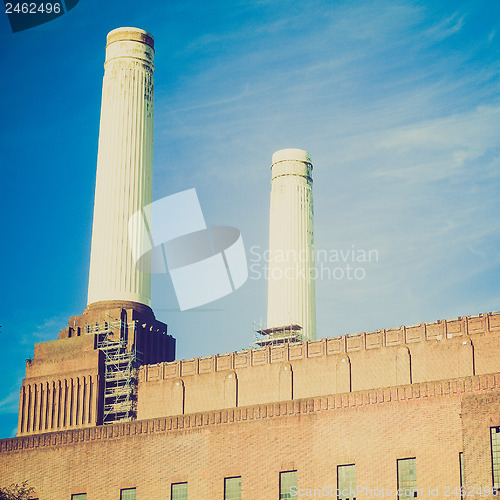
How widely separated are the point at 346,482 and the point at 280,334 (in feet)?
97.6

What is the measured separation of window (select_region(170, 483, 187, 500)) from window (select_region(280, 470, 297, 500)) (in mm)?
7276

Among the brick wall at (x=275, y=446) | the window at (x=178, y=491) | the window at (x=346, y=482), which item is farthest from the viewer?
the window at (x=178, y=491)

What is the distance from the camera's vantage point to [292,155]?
332 ft

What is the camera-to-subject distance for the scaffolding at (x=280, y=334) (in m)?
Answer: 91.4

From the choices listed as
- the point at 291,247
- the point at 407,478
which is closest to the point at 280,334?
the point at 291,247

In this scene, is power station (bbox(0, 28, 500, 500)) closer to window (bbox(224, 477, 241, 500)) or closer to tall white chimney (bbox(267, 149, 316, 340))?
window (bbox(224, 477, 241, 500))

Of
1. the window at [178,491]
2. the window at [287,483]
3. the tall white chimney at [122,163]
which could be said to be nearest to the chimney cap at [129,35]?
the tall white chimney at [122,163]

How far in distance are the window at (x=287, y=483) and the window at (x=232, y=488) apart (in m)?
3.09

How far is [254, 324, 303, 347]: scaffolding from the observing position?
91438mm

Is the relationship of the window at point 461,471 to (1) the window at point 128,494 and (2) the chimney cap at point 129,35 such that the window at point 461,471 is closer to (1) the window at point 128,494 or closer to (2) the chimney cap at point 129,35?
(1) the window at point 128,494

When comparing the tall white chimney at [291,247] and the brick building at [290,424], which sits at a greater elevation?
the tall white chimney at [291,247]

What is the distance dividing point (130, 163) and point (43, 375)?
731 inches

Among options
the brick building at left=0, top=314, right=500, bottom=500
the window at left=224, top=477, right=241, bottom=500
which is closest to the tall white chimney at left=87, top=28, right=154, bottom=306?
the brick building at left=0, top=314, right=500, bottom=500

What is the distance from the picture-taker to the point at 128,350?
7962cm
